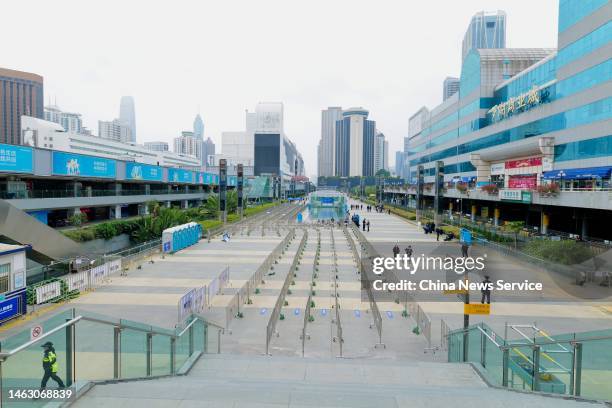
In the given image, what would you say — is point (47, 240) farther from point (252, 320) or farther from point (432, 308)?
point (432, 308)

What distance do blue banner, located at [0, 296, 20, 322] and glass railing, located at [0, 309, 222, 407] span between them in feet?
30.7

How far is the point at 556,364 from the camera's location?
883cm

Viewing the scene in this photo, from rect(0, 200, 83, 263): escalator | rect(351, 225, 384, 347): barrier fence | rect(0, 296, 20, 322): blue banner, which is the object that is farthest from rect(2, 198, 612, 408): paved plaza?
rect(0, 200, 83, 263): escalator

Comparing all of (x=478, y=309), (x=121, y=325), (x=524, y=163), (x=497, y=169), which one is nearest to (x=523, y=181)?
(x=524, y=163)

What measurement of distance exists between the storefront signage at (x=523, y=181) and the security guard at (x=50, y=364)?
44645mm

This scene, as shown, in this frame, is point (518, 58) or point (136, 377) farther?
point (518, 58)

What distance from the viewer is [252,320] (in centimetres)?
1734

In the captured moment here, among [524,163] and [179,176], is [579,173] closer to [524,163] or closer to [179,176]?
[524,163]

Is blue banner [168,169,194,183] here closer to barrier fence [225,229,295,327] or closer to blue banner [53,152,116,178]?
blue banner [53,152,116,178]

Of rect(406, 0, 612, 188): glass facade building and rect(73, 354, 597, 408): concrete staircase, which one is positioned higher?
rect(406, 0, 612, 188): glass facade building

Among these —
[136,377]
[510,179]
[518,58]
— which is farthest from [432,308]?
[518,58]

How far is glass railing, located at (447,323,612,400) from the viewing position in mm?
8250

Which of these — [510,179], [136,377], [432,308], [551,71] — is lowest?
[432,308]

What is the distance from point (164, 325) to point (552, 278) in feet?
70.7
